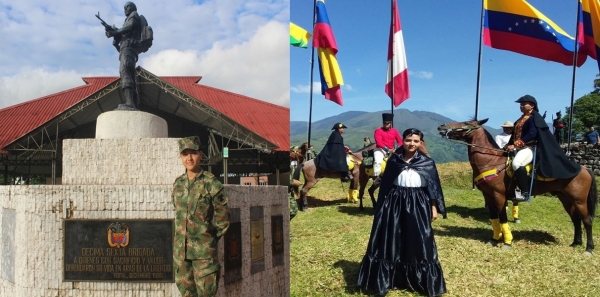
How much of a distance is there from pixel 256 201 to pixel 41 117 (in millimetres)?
7562

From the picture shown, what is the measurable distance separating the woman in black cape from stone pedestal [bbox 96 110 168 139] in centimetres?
305

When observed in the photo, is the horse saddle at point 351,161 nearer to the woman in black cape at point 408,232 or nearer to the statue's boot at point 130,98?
the statue's boot at point 130,98

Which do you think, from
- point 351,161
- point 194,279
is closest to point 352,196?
point 351,161

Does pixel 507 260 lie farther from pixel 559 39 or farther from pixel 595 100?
pixel 595 100

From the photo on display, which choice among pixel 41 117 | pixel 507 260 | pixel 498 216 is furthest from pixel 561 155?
pixel 41 117

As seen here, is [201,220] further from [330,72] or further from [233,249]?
[330,72]

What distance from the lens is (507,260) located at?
6.13m

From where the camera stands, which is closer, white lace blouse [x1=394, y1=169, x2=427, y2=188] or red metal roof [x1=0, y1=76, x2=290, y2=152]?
white lace blouse [x1=394, y1=169, x2=427, y2=188]

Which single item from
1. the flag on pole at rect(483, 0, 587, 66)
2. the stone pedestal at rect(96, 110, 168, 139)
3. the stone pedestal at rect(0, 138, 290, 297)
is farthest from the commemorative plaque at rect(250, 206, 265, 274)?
the flag on pole at rect(483, 0, 587, 66)

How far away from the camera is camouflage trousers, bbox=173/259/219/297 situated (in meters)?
3.55

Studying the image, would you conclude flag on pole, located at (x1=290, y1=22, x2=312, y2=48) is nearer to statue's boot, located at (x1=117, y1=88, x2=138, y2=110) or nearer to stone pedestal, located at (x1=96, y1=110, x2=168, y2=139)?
stone pedestal, located at (x1=96, y1=110, x2=168, y2=139)

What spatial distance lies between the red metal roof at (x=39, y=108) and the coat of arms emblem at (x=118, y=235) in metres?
6.79

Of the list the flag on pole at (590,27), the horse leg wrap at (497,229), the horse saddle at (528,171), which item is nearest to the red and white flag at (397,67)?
the horse saddle at (528,171)

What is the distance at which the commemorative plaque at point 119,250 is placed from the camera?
4008mm
